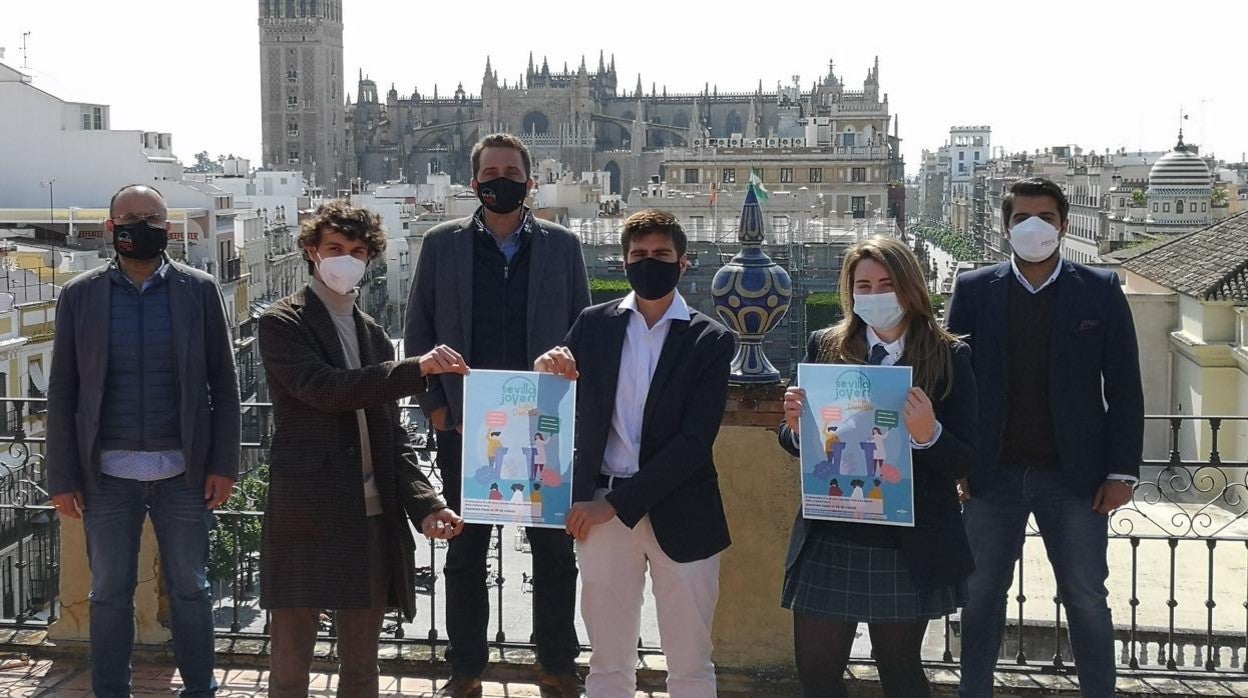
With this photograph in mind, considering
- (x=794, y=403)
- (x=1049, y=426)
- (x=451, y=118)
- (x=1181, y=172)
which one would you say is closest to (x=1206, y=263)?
(x=1049, y=426)

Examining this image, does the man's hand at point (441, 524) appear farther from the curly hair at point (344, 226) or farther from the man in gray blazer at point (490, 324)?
the curly hair at point (344, 226)

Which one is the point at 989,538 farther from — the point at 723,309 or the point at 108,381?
the point at 108,381

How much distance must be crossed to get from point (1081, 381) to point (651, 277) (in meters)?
1.22

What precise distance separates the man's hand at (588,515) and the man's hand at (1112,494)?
134 centimetres

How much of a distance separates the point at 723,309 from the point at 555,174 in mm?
56679

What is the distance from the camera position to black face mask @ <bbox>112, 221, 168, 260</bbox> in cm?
407

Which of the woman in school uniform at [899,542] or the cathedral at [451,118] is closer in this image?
the woman in school uniform at [899,542]

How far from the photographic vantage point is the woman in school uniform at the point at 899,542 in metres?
3.62

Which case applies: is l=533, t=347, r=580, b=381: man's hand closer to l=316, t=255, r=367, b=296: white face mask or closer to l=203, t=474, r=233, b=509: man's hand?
l=316, t=255, r=367, b=296: white face mask

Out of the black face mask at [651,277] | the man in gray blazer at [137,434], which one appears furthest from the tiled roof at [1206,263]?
the man in gray blazer at [137,434]

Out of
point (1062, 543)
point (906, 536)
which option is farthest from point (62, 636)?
point (1062, 543)

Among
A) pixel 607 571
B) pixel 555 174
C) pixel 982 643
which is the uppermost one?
pixel 555 174

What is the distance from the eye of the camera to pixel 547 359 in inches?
150

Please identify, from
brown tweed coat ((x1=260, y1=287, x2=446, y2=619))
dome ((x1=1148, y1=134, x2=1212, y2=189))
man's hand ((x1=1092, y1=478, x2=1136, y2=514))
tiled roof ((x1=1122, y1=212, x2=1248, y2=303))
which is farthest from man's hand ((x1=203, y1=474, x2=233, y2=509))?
dome ((x1=1148, y1=134, x2=1212, y2=189))
